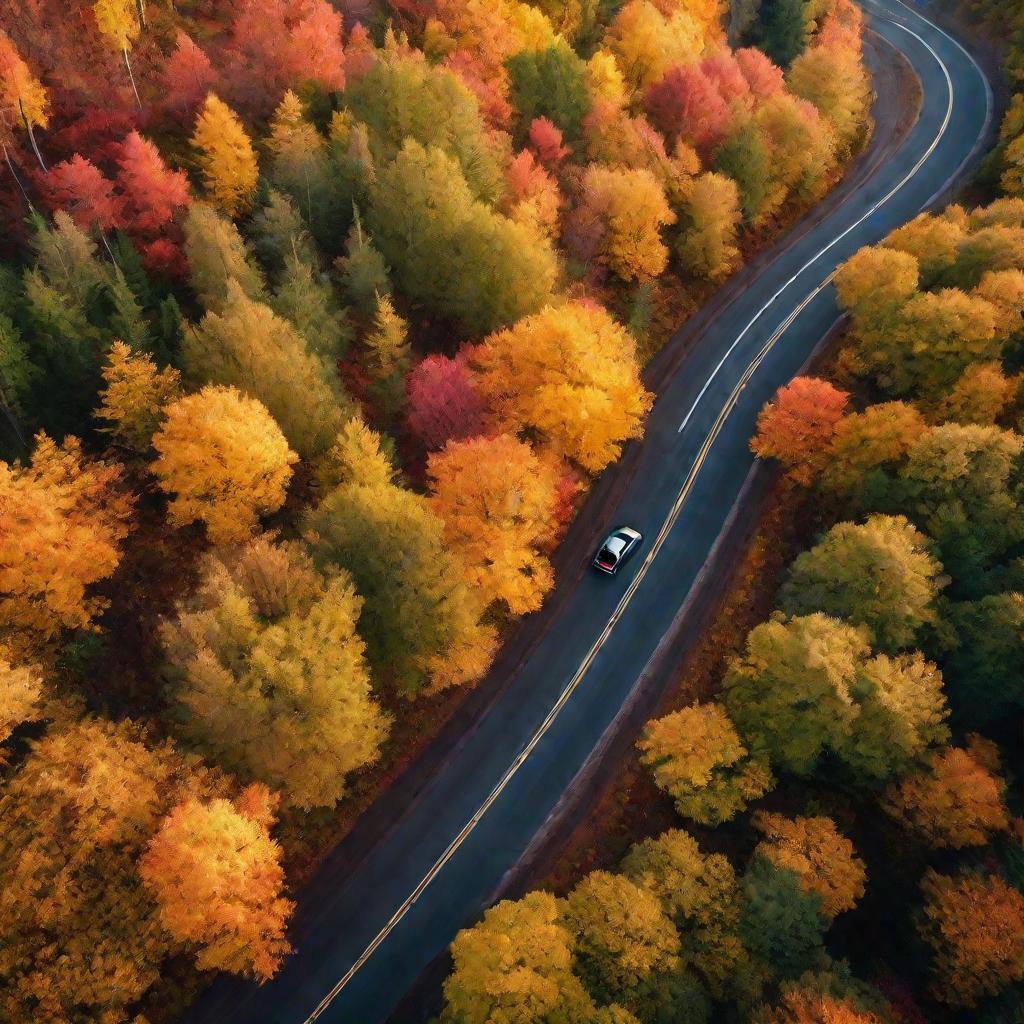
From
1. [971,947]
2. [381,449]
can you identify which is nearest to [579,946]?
[971,947]

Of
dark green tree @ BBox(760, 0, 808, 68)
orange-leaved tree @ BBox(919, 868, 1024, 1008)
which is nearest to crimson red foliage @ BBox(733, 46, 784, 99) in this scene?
dark green tree @ BBox(760, 0, 808, 68)

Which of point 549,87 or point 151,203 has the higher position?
point 549,87

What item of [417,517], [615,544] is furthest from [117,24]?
[615,544]

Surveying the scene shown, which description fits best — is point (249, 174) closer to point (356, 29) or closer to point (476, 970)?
point (356, 29)

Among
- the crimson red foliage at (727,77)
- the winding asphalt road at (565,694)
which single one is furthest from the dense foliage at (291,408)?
the winding asphalt road at (565,694)

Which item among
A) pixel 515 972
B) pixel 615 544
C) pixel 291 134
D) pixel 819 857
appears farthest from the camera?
pixel 291 134

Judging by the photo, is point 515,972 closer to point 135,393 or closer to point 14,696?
point 14,696
